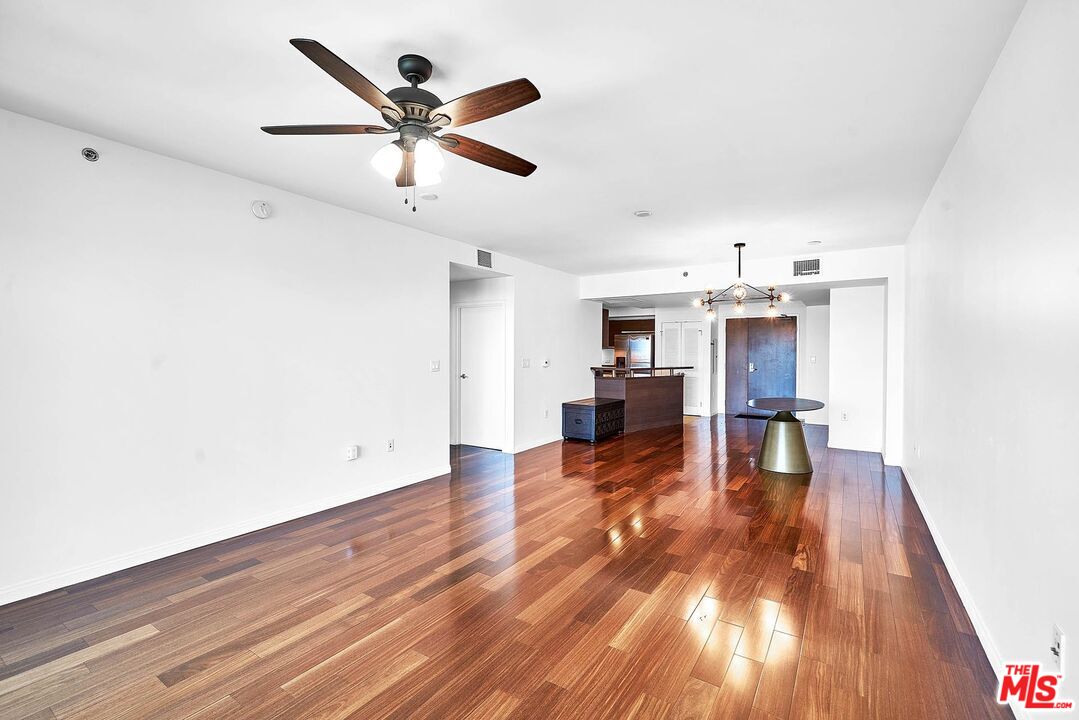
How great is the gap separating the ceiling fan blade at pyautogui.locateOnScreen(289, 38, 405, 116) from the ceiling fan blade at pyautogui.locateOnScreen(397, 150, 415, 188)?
27cm

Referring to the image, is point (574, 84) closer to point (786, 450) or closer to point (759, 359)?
point (786, 450)

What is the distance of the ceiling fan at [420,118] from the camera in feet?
5.92

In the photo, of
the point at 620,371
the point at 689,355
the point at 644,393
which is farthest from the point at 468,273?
the point at 689,355

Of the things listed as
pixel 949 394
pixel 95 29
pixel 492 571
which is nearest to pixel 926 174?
pixel 949 394

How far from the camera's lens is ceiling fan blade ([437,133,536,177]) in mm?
2203

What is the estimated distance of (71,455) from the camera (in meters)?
2.77

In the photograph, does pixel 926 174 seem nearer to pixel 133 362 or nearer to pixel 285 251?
pixel 285 251

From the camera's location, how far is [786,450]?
529 centimetres

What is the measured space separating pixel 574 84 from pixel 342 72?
106 centimetres

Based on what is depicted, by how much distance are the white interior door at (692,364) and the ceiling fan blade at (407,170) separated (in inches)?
329

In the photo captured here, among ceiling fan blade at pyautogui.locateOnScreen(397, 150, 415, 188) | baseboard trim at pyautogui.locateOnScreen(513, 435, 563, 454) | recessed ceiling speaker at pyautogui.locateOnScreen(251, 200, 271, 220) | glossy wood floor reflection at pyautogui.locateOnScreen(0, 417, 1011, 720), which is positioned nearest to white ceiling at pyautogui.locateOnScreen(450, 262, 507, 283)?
recessed ceiling speaker at pyautogui.locateOnScreen(251, 200, 271, 220)

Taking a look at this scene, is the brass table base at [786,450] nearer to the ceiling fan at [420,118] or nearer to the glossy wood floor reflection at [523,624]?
the glossy wood floor reflection at [523,624]

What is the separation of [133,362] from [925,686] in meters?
4.26

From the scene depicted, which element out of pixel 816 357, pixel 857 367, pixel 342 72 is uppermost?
pixel 342 72
